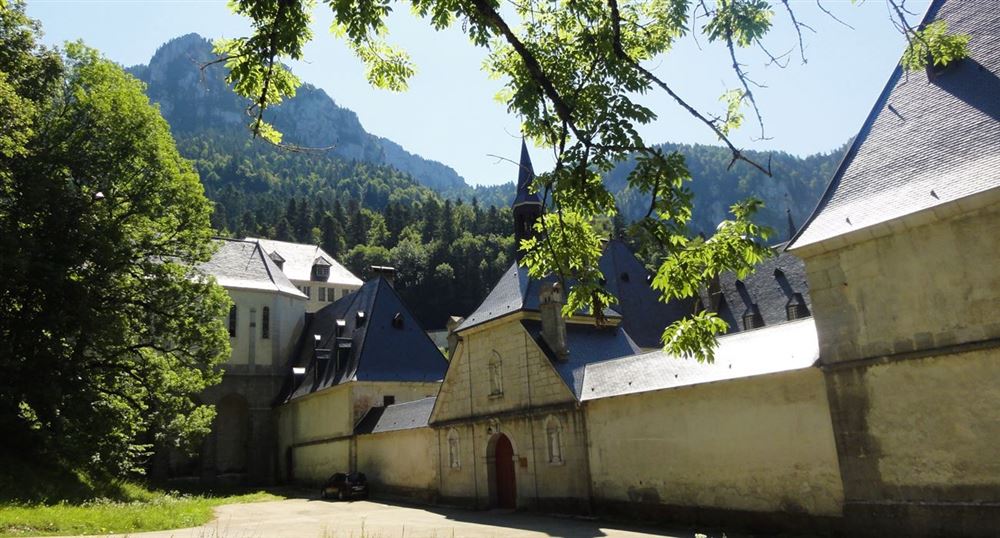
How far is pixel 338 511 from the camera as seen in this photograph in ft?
82.6

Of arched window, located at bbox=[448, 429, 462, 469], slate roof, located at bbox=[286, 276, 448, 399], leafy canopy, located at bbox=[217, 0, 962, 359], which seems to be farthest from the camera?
slate roof, located at bbox=[286, 276, 448, 399]

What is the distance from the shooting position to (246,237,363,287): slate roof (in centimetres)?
6469

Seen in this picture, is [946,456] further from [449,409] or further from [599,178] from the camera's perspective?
[449,409]

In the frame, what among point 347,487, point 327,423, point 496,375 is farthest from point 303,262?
point 496,375

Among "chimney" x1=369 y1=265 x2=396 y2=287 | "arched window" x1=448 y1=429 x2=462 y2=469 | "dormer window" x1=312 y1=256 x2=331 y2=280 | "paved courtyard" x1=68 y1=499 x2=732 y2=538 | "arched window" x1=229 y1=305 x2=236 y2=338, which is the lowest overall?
"paved courtyard" x1=68 y1=499 x2=732 y2=538

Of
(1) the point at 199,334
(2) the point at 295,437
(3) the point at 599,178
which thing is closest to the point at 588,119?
(3) the point at 599,178

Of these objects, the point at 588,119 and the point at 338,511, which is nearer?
the point at 588,119

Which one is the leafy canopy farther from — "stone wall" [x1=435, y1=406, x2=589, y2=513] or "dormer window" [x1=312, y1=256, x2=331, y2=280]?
"dormer window" [x1=312, y1=256, x2=331, y2=280]

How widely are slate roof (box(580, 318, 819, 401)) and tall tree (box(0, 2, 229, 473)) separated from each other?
16185 mm

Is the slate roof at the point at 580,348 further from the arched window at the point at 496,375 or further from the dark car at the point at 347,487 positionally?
the dark car at the point at 347,487

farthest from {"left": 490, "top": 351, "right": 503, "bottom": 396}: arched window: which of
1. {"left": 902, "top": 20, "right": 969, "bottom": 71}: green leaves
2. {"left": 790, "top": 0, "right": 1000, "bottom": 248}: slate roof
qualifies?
{"left": 902, "top": 20, "right": 969, "bottom": 71}: green leaves

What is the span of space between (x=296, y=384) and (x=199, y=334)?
17.4 meters

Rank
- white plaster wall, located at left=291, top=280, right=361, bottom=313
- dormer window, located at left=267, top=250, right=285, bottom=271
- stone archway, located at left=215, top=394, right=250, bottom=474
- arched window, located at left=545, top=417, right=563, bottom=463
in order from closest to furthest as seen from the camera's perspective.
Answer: arched window, located at left=545, top=417, right=563, bottom=463 → stone archway, located at left=215, top=394, right=250, bottom=474 → dormer window, located at left=267, top=250, right=285, bottom=271 → white plaster wall, located at left=291, top=280, right=361, bottom=313

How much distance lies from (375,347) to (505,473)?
52.1ft
